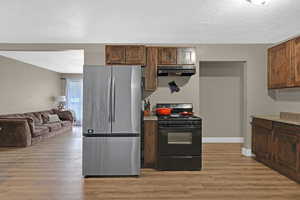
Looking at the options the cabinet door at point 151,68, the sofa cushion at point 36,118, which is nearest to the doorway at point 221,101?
the cabinet door at point 151,68

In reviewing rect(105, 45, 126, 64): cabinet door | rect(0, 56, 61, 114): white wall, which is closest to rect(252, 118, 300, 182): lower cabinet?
rect(105, 45, 126, 64): cabinet door

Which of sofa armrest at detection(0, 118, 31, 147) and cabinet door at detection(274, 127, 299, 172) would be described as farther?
sofa armrest at detection(0, 118, 31, 147)

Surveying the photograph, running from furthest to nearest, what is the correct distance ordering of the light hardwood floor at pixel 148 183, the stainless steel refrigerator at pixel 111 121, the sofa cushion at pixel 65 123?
1. the sofa cushion at pixel 65 123
2. the stainless steel refrigerator at pixel 111 121
3. the light hardwood floor at pixel 148 183

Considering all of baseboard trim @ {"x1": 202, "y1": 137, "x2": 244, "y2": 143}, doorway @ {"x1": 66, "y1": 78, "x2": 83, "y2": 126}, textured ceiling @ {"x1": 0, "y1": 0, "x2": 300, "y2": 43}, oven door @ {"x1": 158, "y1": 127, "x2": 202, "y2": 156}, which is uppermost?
textured ceiling @ {"x1": 0, "y1": 0, "x2": 300, "y2": 43}

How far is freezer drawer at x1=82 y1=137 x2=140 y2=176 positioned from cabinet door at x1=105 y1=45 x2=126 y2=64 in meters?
1.53

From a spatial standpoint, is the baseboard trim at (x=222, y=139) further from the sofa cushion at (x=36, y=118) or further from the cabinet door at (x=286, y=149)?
the sofa cushion at (x=36, y=118)

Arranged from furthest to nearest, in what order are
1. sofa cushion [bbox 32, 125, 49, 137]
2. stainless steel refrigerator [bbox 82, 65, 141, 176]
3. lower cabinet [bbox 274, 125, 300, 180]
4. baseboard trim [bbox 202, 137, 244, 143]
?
baseboard trim [bbox 202, 137, 244, 143]
sofa cushion [bbox 32, 125, 49, 137]
stainless steel refrigerator [bbox 82, 65, 141, 176]
lower cabinet [bbox 274, 125, 300, 180]

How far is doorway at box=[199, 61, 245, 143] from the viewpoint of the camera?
656 cm

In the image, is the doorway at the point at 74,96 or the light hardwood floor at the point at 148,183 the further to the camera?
the doorway at the point at 74,96

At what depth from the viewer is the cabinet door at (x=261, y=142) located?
4.15 meters

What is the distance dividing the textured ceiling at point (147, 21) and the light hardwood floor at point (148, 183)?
7.74 feet

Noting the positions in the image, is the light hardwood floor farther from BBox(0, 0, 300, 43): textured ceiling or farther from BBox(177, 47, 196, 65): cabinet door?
BBox(0, 0, 300, 43): textured ceiling

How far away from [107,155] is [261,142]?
9.14 feet

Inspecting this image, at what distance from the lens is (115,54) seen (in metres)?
4.46
